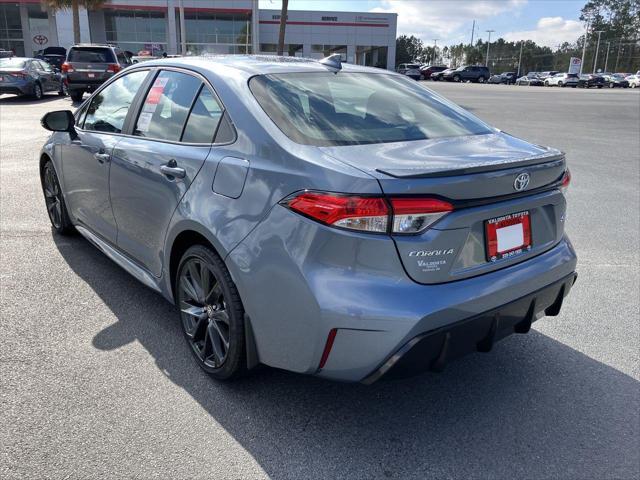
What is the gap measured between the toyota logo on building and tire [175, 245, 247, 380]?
141cm

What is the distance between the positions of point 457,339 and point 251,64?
196cm

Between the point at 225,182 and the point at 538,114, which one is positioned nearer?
the point at 225,182

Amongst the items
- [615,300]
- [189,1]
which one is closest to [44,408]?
[615,300]

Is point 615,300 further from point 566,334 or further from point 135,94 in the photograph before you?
point 135,94

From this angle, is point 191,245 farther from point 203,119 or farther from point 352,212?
point 352,212

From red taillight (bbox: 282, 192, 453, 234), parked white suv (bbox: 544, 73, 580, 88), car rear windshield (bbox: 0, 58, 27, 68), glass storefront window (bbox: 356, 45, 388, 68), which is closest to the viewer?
red taillight (bbox: 282, 192, 453, 234)

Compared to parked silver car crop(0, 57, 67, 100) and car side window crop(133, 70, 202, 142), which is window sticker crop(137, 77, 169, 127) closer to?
car side window crop(133, 70, 202, 142)

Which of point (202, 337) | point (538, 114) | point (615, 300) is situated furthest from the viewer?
point (538, 114)

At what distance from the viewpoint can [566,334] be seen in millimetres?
3639

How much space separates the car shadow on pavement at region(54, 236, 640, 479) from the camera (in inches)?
96.5

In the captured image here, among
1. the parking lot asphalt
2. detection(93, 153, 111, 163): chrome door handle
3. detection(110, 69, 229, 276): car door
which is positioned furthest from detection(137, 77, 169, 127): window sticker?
the parking lot asphalt

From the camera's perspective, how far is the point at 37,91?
19641 millimetres

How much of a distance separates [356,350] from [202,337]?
1.18 m

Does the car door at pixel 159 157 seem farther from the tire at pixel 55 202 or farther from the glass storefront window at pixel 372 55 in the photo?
the glass storefront window at pixel 372 55
